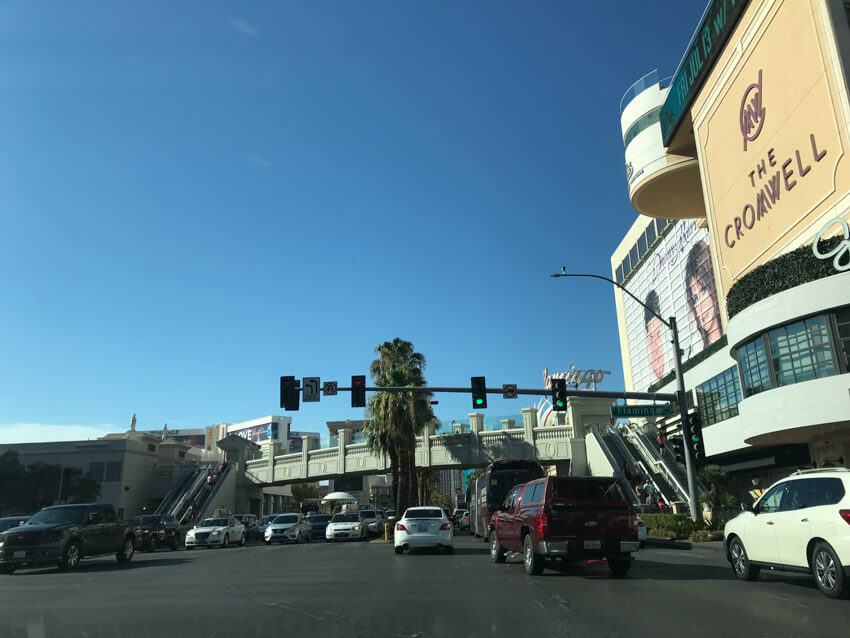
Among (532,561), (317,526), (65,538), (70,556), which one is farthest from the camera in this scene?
(317,526)

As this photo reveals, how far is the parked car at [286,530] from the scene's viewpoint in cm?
3119

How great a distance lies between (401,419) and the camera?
39.1m

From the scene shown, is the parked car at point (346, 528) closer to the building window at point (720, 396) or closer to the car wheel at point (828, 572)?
the building window at point (720, 396)

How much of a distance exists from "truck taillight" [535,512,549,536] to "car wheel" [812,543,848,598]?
4148 mm

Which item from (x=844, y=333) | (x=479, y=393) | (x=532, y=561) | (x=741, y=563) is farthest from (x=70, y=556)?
(x=844, y=333)

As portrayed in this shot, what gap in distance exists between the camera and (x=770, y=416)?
21.3 metres

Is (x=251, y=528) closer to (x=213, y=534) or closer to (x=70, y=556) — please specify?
(x=213, y=534)

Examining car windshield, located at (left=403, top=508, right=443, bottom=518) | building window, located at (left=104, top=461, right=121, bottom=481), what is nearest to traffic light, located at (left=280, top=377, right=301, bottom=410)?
car windshield, located at (left=403, top=508, right=443, bottom=518)

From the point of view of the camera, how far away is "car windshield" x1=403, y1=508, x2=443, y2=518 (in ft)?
64.6

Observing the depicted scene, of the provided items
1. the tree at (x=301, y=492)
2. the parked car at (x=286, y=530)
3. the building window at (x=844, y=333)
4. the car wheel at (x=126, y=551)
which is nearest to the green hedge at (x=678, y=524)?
the building window at (x=844, y=333)

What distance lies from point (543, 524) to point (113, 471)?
50.4 m

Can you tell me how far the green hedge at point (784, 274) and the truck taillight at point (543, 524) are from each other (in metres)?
13.9

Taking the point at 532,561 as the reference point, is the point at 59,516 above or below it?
above

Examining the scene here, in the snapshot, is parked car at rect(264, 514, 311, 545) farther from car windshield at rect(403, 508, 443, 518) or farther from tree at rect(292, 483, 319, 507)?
tree at rect(292, 483, 319, 507)
